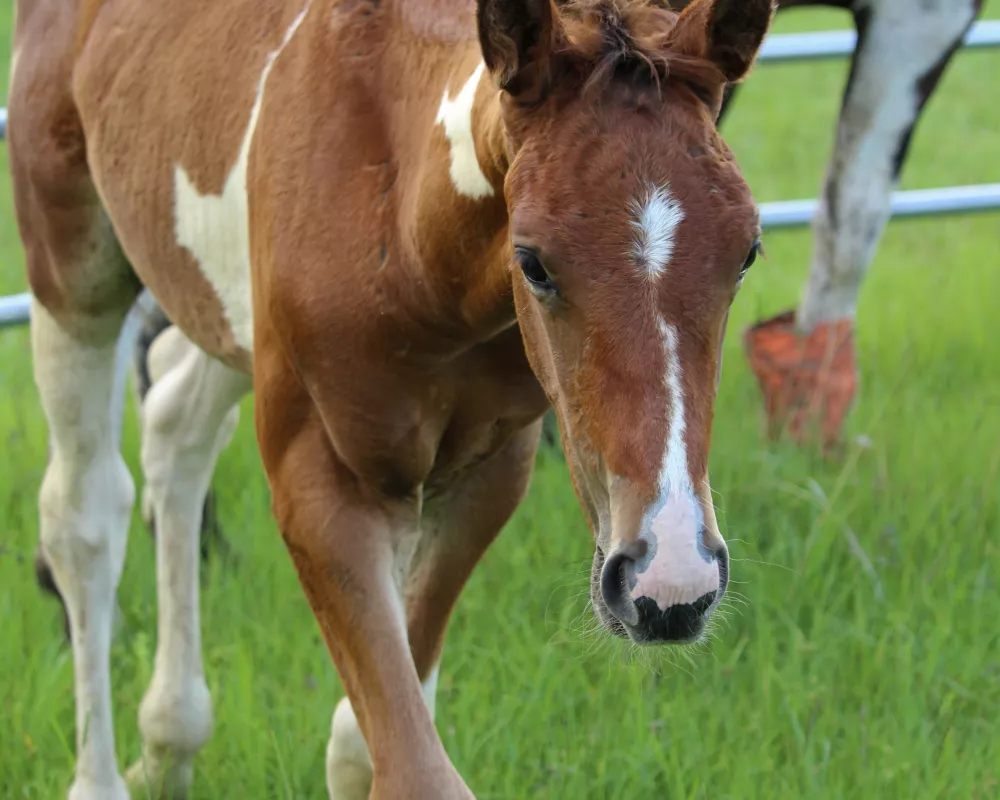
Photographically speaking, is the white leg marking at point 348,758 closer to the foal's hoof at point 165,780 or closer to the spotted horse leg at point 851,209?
the foal's hoof at point 165,780

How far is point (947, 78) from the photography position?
1180cm

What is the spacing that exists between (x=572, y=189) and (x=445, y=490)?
39.8 inches

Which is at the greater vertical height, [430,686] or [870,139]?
[430,686]

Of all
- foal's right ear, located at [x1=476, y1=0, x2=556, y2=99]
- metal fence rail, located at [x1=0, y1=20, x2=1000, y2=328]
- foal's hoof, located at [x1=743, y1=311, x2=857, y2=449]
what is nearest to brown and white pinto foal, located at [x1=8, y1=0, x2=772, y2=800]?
foal's right ear, located at [x1=476, y1=0, x2=556, y2=99]

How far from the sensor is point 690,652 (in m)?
2.70

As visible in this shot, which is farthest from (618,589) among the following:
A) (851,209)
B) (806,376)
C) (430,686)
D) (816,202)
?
(816,202)

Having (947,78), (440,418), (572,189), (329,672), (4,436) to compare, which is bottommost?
(947,78)

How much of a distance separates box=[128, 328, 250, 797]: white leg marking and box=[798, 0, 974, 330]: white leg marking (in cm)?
192

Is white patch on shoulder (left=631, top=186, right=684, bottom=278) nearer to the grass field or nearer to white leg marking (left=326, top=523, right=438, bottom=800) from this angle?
the grass field

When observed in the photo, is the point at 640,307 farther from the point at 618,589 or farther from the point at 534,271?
the point at 618,589

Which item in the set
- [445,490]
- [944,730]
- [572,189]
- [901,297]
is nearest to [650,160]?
[572,189]

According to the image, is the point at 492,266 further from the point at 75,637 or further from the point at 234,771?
the point at 75,637

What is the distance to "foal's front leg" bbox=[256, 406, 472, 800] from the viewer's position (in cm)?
245

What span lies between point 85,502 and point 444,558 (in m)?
1.06
